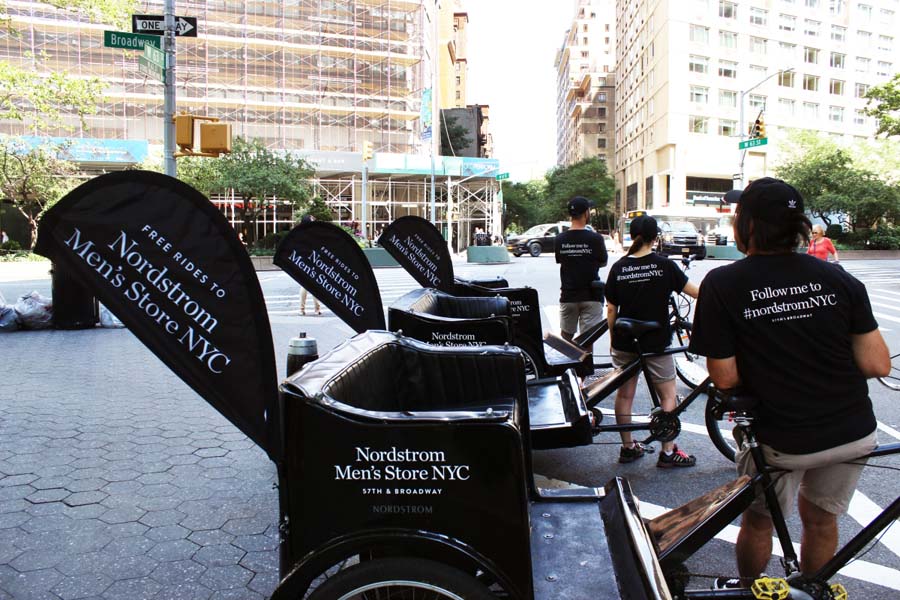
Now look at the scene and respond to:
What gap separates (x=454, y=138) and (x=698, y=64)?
100 feet

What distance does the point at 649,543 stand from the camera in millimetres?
2625

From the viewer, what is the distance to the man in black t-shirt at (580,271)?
23.7 feet

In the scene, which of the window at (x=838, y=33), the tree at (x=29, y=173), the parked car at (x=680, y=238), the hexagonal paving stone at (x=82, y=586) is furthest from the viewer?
the window at (x=838, y=33)

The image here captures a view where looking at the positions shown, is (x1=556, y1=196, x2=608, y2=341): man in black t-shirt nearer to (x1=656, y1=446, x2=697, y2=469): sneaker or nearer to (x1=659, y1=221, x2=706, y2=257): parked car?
(x1=656, y1=446, x2=697, y2=469): sneaker

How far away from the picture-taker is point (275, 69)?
146 feet

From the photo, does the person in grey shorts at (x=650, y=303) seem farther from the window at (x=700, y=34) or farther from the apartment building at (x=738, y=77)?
the window at (x=700, y=34)

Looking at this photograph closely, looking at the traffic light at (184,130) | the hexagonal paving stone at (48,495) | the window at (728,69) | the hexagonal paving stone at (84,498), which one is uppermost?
the window at (728,69)

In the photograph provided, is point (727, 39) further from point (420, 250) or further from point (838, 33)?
point (420, 250)

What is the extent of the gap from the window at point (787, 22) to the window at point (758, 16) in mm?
1690

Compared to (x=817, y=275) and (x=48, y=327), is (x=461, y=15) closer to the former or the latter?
(x=48, y=327)

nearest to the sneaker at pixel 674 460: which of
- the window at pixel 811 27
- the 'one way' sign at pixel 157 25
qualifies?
the 'one way' sign at pixel 157 25

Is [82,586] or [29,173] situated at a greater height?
[29,173]

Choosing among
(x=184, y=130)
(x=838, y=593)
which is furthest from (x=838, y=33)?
(x=838, y=593)

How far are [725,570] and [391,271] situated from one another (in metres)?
23.9
